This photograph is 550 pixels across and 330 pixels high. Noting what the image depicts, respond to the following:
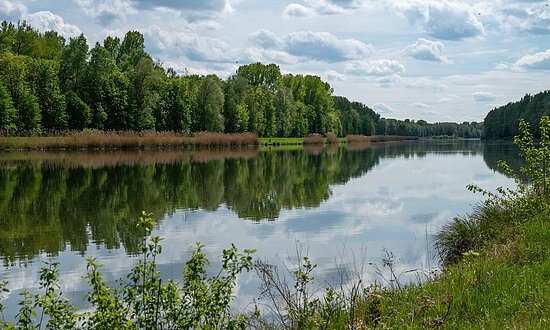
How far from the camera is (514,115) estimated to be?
14062 centimetres

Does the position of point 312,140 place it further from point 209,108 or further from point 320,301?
point 320,301

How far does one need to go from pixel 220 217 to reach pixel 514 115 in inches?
5560

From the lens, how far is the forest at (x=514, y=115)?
120 meters

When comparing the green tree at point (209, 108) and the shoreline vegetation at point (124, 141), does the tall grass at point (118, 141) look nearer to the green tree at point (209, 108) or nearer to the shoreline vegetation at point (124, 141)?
the shoreline vegetation at point (124, 141)

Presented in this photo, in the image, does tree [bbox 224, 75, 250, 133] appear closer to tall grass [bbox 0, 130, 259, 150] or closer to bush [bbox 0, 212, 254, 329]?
tall grass [bbox 0, 130, 259, 150]

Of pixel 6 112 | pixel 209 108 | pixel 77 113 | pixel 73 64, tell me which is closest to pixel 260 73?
pixel 209 108

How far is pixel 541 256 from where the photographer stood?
763cm

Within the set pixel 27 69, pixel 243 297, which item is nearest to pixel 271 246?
pixel 243 297

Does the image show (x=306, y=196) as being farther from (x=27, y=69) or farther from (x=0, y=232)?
(x=27, y=69)

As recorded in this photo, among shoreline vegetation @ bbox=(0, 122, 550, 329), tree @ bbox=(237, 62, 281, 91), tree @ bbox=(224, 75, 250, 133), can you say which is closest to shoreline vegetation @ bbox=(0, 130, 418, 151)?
tree @ bbox=(224, 75, 250, 133)

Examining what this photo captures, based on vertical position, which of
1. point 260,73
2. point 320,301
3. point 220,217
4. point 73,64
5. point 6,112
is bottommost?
point 220,217

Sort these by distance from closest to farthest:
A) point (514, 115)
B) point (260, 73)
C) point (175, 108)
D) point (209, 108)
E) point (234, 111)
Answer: point (175, 108)
point (209, 108)
point (234, 111)
point (260, 73)
point (514, 115)

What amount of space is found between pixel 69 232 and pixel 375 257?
23.5ft

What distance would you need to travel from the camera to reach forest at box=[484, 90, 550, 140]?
120144mm
